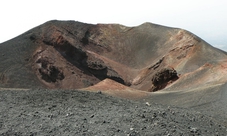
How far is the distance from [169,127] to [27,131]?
3.83 meters

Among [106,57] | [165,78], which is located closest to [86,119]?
[165,78]

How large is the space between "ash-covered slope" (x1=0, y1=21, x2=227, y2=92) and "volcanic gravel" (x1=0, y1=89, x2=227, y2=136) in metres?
9.52

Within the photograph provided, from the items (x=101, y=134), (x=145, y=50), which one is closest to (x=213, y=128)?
(x=101, y=134)

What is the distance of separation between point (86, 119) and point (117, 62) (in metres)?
26.4

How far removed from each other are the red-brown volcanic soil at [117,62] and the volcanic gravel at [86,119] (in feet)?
16.5

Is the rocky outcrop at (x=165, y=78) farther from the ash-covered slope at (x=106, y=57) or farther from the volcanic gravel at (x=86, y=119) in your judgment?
the volcanic gravel at (x=86, y=119)

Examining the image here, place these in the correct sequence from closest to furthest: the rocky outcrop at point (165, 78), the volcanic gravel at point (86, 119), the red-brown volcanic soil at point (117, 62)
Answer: the volcanic gravel at point (86, 119), the red-brown volcanic soil at point (117, 62), the rocky outcrop at point (165, 78)

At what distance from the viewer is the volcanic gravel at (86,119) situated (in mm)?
8708

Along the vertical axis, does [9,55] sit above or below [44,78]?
above

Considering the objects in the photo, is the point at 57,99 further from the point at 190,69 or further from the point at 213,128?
the point at 190,69

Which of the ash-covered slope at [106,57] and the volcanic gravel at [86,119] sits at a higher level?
the ash-covered slope at [106,57]

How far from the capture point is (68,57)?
30406 mm

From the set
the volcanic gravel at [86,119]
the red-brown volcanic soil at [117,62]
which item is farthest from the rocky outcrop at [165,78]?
the volcanic gravel at [86,119]

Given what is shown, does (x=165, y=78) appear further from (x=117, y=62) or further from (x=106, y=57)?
(x=106, y=57)
